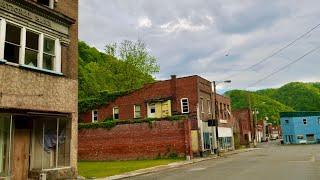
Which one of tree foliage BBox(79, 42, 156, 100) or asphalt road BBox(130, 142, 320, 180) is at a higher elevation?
tree foliage BBox(79, 42, 156, 100)

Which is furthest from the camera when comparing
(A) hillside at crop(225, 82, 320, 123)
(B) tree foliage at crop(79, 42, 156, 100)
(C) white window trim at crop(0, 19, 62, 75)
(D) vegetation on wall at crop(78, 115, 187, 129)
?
(A) hillside at crop(225, 82, 320, 123)

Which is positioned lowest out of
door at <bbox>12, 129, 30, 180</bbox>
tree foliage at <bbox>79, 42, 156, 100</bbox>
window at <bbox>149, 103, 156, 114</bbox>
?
door at <bbox>12, 129, 30, 180</bbox>

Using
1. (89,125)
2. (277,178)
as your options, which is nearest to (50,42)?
(277,178)

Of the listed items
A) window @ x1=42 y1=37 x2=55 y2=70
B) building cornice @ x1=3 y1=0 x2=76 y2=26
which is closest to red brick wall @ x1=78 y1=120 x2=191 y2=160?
building cornice @ x1=3 y1=0 x2=76 y2=26

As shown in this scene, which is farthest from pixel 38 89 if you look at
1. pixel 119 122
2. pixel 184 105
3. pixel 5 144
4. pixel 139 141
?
pixel 184 105

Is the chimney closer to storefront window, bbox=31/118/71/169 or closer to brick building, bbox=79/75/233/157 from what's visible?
brick building, bbox=79/75/233/157

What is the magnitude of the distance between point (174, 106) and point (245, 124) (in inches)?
1622

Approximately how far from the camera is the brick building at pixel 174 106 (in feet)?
137

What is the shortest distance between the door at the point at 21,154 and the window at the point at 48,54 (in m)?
3.45

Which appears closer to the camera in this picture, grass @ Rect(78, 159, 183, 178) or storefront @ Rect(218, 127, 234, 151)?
grass @ Rect(78, 159, 183, 178)

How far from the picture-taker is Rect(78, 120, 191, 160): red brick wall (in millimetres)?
38375

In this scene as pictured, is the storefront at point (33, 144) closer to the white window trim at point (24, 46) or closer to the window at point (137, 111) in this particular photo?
the white window trim at point (24, 46)

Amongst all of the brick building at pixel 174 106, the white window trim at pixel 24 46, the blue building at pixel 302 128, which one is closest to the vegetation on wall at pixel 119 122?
the brick building at pixel 174 106

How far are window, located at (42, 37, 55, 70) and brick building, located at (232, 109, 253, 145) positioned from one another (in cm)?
5793
